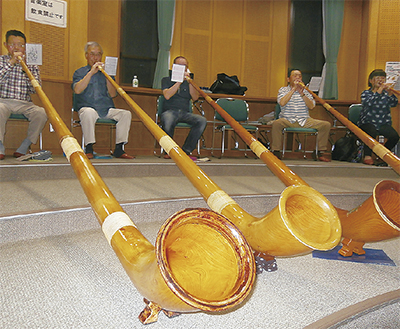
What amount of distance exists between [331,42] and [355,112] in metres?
2.52

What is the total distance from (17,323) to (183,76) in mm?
2596

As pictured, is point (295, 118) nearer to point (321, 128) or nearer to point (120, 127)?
point (321, 128)

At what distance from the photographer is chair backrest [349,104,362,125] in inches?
174

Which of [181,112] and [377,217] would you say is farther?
[181,112]

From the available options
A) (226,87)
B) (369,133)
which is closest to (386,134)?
(369,133)

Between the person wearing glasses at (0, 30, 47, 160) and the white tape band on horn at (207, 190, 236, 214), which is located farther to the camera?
the person wearing glasses at (0, 30, 47, 160)

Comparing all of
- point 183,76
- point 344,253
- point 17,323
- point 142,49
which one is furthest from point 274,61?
point 17,323

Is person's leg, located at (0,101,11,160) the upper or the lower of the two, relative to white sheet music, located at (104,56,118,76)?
lower

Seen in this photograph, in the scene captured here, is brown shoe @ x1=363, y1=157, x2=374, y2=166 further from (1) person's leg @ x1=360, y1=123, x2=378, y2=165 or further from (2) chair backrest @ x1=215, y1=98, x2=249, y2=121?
(2) chair backrest @ x1=215, y1=98, x2=249, y2=121

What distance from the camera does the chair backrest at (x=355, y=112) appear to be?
4422mm

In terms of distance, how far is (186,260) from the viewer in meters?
0.83

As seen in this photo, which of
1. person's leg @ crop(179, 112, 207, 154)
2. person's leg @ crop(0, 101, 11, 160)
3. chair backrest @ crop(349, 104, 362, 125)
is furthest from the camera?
chair backrest @ crop(349, 104, 362, 125)

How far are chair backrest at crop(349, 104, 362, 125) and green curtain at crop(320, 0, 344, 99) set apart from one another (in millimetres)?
1805

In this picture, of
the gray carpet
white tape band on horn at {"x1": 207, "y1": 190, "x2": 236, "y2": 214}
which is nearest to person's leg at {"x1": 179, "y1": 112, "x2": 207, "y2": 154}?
the gray carpet
